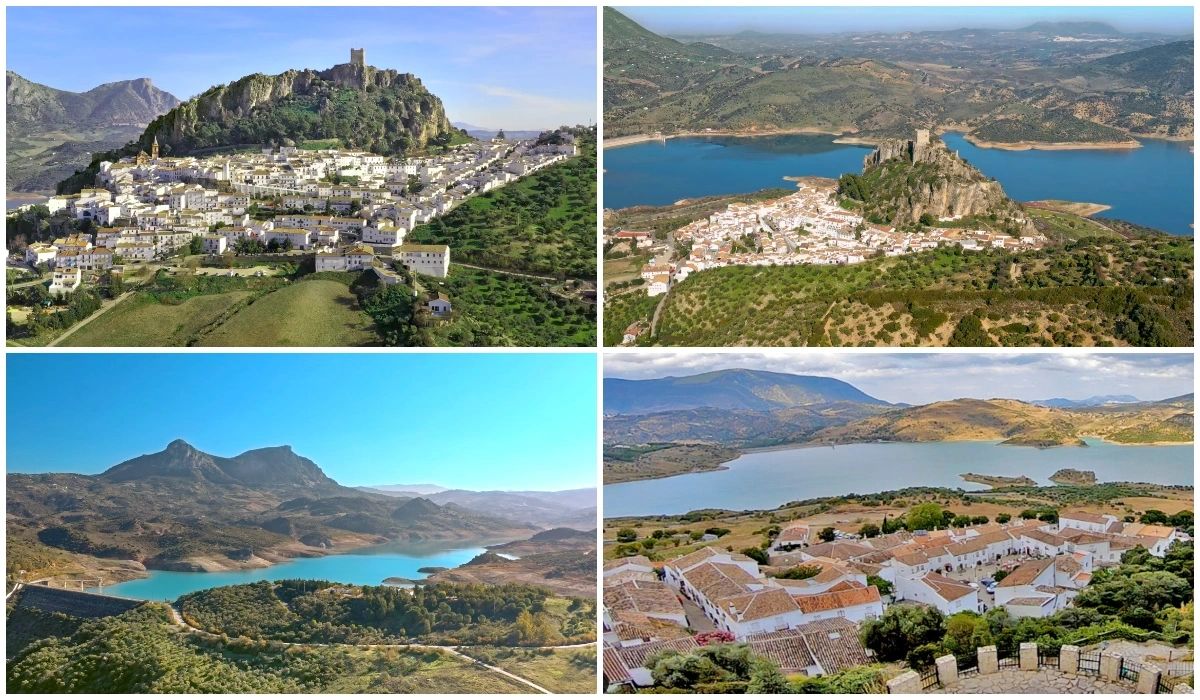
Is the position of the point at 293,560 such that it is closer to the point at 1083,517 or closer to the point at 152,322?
Result: the point at 152,322

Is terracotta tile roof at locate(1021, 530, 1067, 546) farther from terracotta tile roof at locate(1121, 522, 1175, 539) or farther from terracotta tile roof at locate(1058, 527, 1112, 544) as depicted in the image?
terracotta tile roof at locate(1121, 522, 1175, 539)

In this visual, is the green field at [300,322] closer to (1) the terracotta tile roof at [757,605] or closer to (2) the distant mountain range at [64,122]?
(2) the distant mountain range at [64,122]

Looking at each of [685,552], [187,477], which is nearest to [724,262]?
[685,552]

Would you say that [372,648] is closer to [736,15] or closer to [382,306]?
[382,306]

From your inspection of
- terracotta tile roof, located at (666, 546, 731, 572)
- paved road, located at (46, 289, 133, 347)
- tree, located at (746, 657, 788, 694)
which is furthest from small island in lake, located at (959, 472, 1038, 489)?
paved road, located at (46, 289, 133, 347)

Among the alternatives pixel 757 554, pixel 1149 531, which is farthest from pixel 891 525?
pixel 1149 531

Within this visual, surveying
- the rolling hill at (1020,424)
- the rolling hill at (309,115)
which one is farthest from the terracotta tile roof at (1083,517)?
the rolling hill at (309,115)
